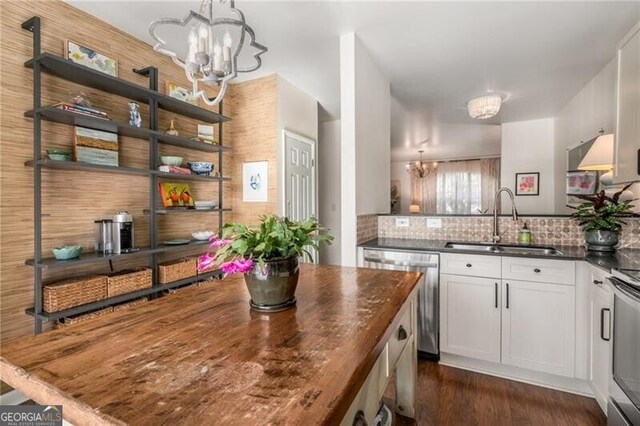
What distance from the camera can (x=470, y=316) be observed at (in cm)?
231

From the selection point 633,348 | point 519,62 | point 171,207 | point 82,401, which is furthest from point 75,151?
point 519,62

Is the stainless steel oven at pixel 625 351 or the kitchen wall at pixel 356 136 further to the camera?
the kitchen wall at pixel 356 136

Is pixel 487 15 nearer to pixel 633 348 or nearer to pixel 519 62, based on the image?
pixel 519 62

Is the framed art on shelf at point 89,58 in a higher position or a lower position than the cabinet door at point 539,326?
higher

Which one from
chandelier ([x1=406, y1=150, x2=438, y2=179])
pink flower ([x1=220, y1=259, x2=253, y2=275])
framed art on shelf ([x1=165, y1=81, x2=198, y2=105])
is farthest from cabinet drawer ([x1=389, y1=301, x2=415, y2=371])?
chandelier ([x1=406, y1=150, x2=438, y2=179])

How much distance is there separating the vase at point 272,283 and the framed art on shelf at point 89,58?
235 cm

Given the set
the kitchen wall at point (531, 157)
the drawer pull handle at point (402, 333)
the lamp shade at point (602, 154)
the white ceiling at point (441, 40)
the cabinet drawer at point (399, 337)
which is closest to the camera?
the cabinet drawer at point (399, 337)

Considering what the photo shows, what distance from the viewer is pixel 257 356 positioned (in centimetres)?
74

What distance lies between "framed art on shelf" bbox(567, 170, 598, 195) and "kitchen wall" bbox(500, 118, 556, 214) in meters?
1.08

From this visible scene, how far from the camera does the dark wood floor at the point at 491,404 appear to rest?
1.80 m

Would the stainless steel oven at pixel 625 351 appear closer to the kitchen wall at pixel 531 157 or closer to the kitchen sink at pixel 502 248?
the kitchen sink at pixel 502 248

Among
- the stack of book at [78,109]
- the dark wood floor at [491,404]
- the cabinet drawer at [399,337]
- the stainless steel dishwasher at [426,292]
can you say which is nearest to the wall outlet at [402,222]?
the stainless steel dishwasher at [426,292]

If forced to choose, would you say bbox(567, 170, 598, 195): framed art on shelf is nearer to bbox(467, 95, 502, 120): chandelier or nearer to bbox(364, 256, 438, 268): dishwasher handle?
bbox(467, 95, 502, 120): chandelier

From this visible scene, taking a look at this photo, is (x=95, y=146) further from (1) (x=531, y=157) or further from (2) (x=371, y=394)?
(1) (x=531, y=157)
